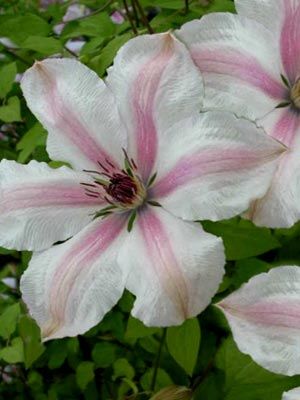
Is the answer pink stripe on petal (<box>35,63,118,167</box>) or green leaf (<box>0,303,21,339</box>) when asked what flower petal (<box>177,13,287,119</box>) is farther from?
green leaf (<box>0,303,21,339</box>)

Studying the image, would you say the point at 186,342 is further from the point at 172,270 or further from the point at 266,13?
the point at 266,13

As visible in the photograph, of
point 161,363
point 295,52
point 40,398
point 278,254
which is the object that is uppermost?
point 295,52

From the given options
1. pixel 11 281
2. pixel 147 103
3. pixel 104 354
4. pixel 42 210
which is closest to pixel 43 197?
pixel 42 210

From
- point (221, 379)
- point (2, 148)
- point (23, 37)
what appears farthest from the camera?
point (2, 148)

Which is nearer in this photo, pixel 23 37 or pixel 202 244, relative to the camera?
pixel 202 244

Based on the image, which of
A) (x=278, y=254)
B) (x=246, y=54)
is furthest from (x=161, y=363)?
(x=246, y=54)

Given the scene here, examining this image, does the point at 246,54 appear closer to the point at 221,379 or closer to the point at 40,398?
the point at 221,379

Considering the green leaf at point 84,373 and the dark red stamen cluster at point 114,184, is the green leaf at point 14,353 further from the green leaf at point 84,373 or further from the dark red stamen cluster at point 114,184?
the dark red stamen cluster at point 114,184
